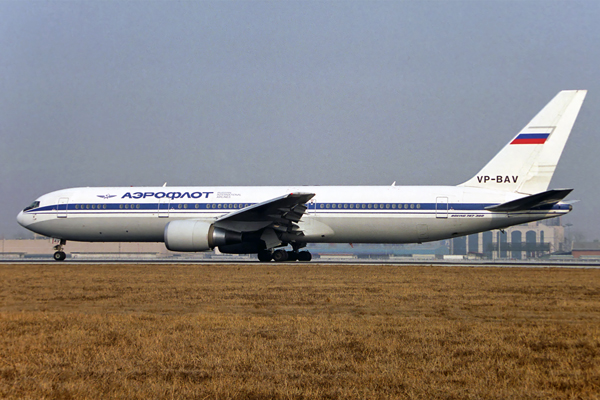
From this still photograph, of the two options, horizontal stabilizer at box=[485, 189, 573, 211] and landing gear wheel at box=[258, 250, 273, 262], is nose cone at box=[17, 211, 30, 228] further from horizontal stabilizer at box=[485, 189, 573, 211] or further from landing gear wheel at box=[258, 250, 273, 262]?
horizontal stabilizer at box=[485, 189, 573, 211]

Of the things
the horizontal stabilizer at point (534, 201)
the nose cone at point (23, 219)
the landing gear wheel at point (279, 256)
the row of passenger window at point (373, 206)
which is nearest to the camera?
the horizontal stabilizer at point (534, 201)

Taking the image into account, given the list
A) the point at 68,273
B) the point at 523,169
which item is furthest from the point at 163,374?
the point at 523,169

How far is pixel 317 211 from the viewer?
2812 cm

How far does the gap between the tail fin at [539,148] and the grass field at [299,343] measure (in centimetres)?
1259

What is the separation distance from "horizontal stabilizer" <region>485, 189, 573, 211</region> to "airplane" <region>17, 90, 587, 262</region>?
0.14 ft

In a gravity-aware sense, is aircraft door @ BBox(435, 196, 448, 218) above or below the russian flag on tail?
below

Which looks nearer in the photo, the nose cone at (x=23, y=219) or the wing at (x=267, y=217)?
the wing at (x=267, y=217)

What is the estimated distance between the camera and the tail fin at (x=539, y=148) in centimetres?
2691

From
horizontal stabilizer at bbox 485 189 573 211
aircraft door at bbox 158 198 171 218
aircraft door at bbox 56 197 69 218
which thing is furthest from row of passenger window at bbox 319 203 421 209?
aircraft door at bbox 56 197 69 218

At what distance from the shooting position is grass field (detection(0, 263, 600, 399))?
5734 millimetres

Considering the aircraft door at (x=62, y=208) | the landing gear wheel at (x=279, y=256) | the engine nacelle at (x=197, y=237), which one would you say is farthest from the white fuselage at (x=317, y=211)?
the engine nacelle at (x=197, y=237)

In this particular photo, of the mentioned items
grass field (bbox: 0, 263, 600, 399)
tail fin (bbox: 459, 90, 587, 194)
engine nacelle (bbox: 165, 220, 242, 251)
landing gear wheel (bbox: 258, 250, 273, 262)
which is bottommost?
grass field (bbox: 0, 263, 600, 399)

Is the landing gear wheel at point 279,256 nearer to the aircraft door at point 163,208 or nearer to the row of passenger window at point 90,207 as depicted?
the aircraft door at point 163,208

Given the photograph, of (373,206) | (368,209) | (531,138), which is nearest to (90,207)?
(368,209)
